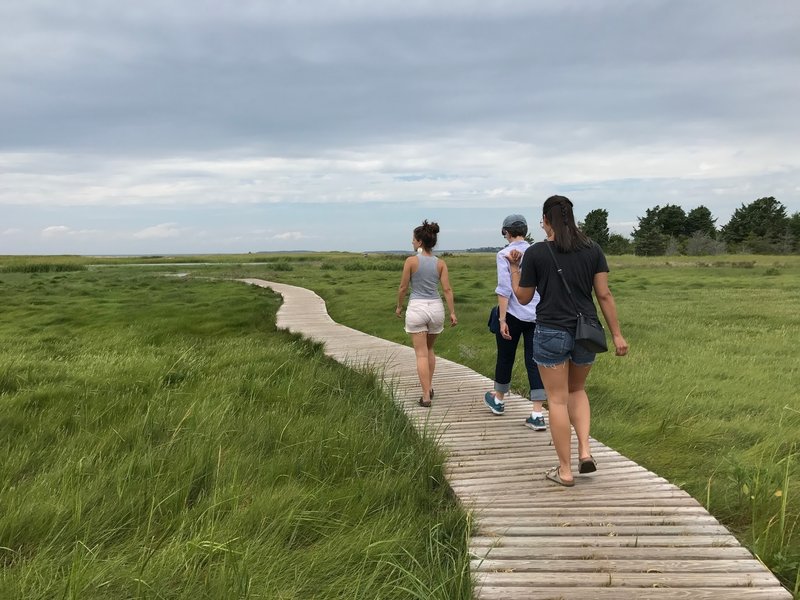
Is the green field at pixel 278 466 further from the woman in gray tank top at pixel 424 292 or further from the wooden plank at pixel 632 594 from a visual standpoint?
the woman in gray tank top at pixel 424 292

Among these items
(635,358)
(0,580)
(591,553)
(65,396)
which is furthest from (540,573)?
(635,358)

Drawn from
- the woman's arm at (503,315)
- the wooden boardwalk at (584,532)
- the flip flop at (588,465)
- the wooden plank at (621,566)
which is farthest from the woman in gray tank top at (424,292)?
the wooden plank at (621,566)

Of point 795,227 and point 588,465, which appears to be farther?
point 795,227

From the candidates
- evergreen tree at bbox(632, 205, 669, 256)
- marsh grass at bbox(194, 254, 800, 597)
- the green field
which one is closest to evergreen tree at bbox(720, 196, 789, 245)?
evergreen tree at bbox(632, 205, 669, 256)

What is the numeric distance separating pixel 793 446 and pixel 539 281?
301 cm

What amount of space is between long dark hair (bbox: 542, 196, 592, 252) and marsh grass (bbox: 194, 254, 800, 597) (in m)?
1.82

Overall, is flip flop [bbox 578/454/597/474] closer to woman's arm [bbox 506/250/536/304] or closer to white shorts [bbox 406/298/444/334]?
woman's arm [bbox 506/250/536/304]

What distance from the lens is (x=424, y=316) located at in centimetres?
532

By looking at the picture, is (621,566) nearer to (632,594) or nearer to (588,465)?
(632,594)

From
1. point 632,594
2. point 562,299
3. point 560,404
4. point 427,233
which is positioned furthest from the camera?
point 427,233

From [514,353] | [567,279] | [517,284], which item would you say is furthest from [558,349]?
[514,353]

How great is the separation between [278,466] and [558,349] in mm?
2111

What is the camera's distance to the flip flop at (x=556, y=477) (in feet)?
11.8

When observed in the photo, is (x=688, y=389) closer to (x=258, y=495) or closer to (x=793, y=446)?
(x=793, y=446)
